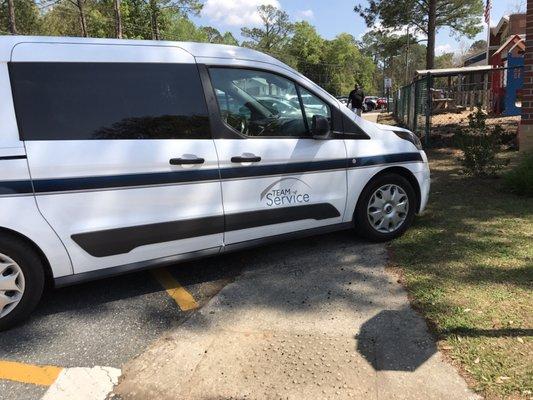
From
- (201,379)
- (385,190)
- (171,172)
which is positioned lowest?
(201,379)

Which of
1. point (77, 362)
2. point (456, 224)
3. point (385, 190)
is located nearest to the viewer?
point (77, 362)

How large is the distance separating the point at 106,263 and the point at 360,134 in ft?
8.53

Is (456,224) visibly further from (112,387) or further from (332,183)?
(112,387)

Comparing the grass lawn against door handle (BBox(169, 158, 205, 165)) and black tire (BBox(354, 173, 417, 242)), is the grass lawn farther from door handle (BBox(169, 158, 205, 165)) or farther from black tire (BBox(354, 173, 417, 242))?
door handle (BBox(169, 158, 205, 165))

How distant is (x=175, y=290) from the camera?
4.26 meters

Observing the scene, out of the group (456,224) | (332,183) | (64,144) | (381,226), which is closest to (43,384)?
(64,144)

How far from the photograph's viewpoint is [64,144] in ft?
11.5

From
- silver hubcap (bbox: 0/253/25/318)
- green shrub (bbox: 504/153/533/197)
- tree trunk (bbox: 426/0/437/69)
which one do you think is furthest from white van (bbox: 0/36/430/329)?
tree trunk (bbox: 426/0/437/69)

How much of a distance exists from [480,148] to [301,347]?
5.34 meters

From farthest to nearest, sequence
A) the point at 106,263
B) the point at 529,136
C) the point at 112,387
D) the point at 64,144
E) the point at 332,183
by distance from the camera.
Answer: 1. the point at 529,136
2. the point at 332,183
3. the point at 106,263
4. the point at 64,144
5. the point at 112,387

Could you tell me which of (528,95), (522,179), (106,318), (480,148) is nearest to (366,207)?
(106,318)

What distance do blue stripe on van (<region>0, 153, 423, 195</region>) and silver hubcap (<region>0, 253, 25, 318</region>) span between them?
50cm

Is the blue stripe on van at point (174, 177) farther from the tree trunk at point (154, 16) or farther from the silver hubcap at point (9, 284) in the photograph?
the tree trunk at point (154, 16)

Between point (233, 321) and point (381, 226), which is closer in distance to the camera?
point (233, 321)
